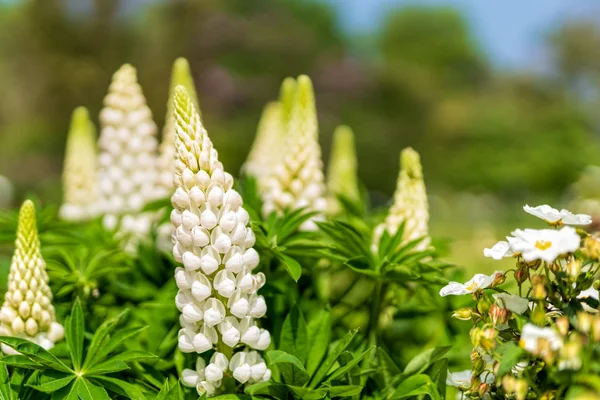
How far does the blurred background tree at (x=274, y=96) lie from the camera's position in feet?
39.4

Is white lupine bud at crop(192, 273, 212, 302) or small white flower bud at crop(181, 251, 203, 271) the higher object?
small white flower bud at crop(181, 251, 203, 271)

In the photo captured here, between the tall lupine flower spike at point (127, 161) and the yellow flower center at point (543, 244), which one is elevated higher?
the tall lupine flower spike at point (127, 161)

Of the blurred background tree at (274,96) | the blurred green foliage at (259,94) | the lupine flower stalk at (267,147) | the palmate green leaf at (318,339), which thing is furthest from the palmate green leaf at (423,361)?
the blurred green foliage at (259,94)

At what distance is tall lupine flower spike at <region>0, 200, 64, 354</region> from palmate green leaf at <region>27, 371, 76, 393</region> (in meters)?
0.15

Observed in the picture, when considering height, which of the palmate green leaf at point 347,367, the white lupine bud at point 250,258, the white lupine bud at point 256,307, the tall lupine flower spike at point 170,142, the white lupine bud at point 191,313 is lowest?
the palmate green leaf at point 347,367

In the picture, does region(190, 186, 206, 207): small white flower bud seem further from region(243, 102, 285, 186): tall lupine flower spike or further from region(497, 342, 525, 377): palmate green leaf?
region(243, 102, 285, 186): tall lupine flower spike

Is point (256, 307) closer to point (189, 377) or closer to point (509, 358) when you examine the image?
point (189, 377)

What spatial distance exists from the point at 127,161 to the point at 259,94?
1155cm

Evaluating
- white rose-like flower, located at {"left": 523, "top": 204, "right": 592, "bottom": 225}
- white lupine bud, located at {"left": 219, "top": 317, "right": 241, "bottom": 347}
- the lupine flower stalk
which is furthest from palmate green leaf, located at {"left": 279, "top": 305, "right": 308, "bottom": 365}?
the lupine flower stalk

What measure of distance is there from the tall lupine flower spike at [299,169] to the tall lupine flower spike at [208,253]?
0.52 meters

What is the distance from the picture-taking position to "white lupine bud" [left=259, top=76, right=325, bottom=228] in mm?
1844

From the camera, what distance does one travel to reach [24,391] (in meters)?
1.39

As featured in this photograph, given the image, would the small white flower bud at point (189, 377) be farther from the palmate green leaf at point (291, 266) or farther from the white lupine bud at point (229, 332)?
the palmate green leaf at point (291, 266)

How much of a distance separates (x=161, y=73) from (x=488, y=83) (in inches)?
628
